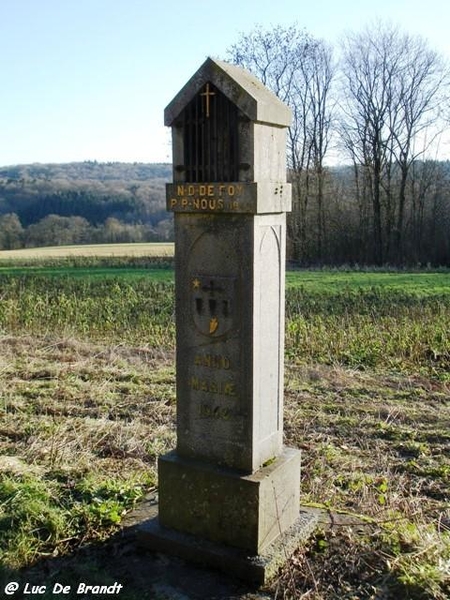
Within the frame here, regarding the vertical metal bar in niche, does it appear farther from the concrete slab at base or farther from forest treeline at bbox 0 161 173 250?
forest treeline at bbox 0 161 173 250

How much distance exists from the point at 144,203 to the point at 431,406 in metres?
58.5

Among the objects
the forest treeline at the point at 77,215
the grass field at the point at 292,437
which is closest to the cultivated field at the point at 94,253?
the forest treeline at the point at 77,215

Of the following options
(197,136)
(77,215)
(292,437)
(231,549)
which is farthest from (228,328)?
(77,215)

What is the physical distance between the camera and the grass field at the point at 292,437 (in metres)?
4.16

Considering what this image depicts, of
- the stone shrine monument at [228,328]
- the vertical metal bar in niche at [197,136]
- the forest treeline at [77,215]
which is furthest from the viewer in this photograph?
the forest treeline at [77,215]

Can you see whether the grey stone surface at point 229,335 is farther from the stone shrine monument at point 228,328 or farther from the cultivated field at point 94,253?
the cultivated field at point 94,253

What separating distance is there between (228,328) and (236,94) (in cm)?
144

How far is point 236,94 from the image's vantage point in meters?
3.86

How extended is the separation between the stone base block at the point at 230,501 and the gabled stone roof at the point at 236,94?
7.42 feet

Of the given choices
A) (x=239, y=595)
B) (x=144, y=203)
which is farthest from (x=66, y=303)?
(x=144, y=203)

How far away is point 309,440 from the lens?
6.74 metres

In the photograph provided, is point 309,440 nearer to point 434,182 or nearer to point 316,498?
point 316,498

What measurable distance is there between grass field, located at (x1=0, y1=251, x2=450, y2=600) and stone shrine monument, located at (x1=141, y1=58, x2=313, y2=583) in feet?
1.29

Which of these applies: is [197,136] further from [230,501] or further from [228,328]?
[230,501]
